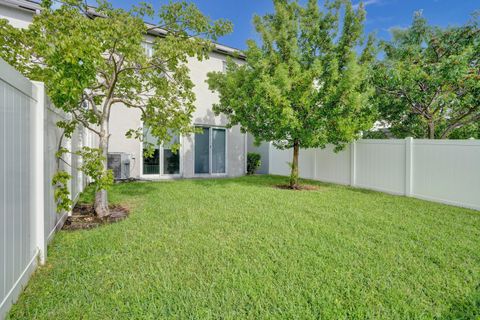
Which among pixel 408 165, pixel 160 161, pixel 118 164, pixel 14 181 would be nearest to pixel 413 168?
pixel 408 165

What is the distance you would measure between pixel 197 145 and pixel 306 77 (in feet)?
19.1

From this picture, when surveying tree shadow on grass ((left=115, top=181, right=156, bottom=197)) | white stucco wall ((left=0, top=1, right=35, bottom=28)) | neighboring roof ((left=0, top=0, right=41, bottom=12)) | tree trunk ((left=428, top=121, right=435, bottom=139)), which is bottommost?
tree shadow on grass ((left=115, top=181, right=156, bottom=197))

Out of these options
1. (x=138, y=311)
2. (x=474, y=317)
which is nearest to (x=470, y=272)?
(x=474, y=317)

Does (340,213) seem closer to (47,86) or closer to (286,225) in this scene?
(286,225)

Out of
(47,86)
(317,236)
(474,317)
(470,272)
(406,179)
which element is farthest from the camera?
(406,179)

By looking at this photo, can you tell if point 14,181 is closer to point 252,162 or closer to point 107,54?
point 107,54

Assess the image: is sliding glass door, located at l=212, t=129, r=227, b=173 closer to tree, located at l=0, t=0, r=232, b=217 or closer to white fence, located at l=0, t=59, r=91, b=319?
tree, located at l=0, t=0, r=232, b=217

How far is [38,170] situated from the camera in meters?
2.95

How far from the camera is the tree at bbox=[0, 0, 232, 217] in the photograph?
10.2ft

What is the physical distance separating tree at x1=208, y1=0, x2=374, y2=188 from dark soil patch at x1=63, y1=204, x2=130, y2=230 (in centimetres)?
446

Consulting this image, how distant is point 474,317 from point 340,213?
3.30 metres

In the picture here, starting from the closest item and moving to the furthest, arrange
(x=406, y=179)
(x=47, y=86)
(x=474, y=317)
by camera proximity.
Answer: (x=474, y=317) → (x=47, y=86) → (x=406, y=179)

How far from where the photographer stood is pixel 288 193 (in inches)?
305

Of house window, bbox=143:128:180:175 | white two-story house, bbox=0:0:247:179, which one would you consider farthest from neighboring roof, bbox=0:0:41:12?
house window, bbox=143:128:180:175
